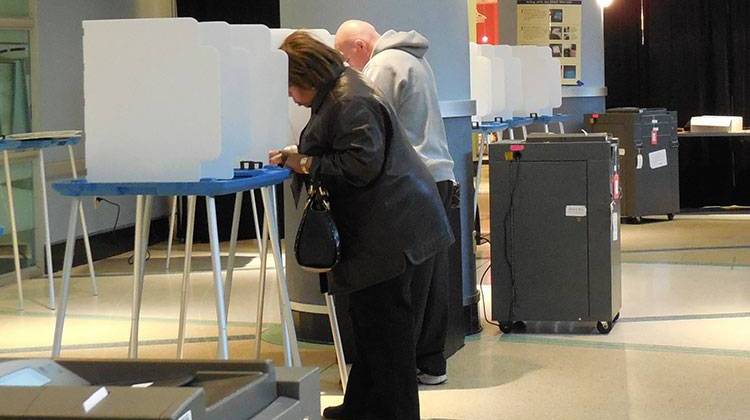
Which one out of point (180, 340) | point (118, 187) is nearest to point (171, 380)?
point (118, 187)

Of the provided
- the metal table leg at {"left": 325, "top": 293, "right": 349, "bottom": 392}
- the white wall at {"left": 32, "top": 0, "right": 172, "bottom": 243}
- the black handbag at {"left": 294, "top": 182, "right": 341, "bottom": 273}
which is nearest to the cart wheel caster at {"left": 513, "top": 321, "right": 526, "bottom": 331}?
the metal table leg at {"left": 325, "top": 293, "right": 349, "bottom": 392}

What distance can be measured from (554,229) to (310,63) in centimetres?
225

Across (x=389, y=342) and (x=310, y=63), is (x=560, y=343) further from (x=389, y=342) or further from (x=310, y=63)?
(x=310, y=63)

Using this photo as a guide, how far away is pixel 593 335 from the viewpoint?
5746 millimetres

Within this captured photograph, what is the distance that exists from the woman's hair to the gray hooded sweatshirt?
30.4 inches

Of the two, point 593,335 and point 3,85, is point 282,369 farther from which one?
point 3,85

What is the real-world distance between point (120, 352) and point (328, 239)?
2.21 meters

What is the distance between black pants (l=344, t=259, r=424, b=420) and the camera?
3.86 m

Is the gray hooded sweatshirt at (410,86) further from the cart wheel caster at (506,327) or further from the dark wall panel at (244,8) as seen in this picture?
the dark wall panel at (244,8)

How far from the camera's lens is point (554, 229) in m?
5.71

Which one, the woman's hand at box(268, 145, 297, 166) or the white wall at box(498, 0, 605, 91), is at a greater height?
the white wall at box(498, 0, 605, 91)

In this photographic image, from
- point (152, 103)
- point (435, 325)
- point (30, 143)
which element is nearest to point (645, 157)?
point (30, 143)

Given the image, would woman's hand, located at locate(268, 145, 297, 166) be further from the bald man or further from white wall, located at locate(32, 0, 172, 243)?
white wall, located at locate(32, 0, 172, 243)

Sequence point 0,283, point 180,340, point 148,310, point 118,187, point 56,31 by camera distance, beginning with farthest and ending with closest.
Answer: point 56,31 < point 0,283 < point 148,310 < point 180,340 < point 118,187
